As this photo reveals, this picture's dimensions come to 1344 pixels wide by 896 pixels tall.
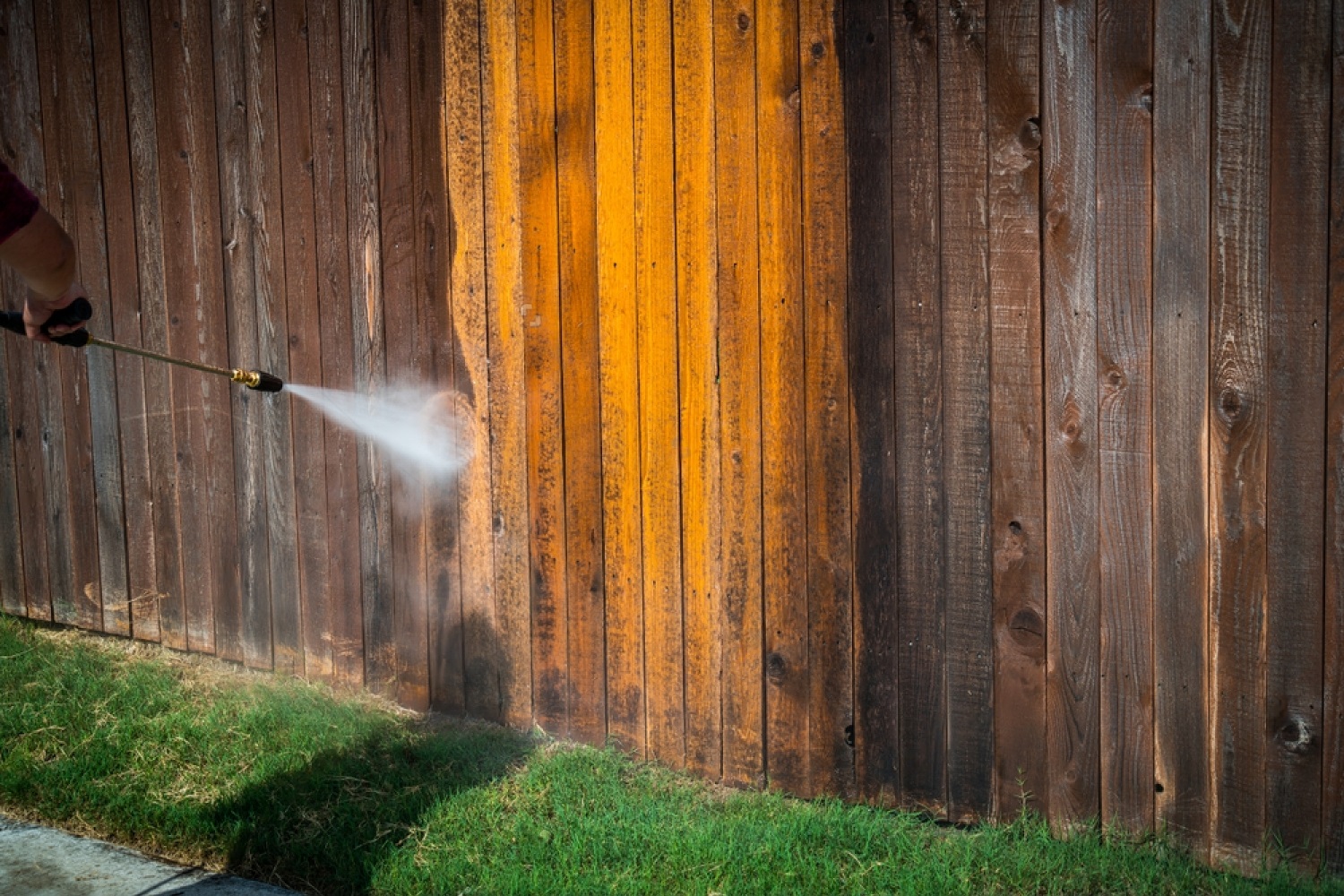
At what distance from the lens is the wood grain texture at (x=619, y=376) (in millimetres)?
4207

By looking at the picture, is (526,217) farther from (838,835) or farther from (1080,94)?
(838,835)

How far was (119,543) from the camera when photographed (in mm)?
5789

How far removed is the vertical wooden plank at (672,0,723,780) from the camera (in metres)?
4.05

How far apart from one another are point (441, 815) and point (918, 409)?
1.88m

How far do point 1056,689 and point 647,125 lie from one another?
212cm

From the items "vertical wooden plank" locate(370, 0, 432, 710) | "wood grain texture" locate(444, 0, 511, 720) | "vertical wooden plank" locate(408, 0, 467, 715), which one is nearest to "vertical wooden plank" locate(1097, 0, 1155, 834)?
"wood grain texture" locate(444, 0, 511, 720)

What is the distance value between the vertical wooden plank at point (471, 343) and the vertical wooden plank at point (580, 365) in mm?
336

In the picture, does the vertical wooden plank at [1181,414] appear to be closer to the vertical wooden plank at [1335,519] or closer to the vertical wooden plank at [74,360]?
the vertical wooden plank at [1335,519]

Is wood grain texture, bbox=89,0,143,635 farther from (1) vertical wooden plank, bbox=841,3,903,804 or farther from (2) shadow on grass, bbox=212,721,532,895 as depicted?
(1) vertical wooden plank, bbox=841,3,903,804

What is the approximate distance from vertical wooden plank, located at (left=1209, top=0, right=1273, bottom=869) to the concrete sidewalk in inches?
103

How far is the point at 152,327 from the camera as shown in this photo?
219 inches

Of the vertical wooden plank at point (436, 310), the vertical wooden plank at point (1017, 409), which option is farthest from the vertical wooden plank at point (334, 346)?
the vertical wooden plank at point (1017, 409)

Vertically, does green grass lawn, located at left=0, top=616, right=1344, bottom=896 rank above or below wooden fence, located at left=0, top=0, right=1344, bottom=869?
below

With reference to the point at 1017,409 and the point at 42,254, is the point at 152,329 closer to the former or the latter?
the point at 42,254
